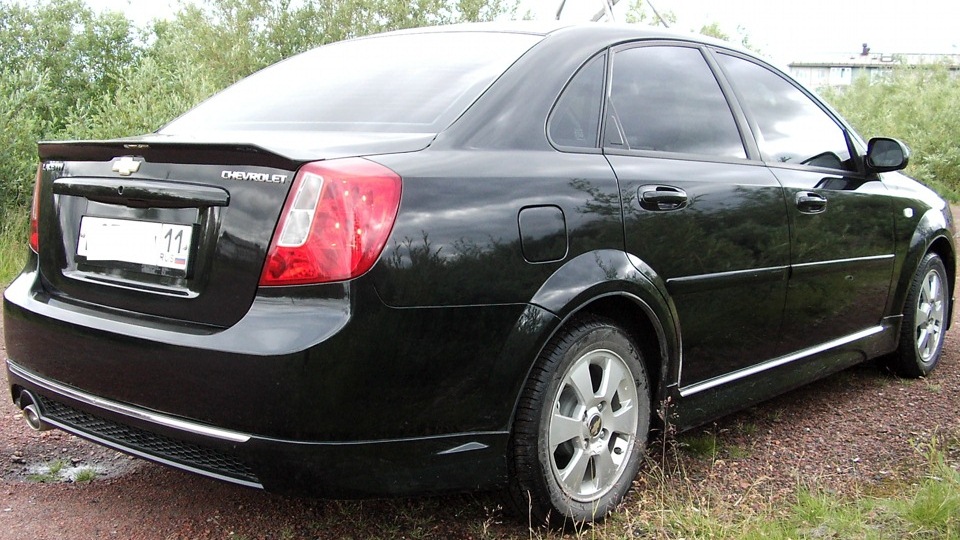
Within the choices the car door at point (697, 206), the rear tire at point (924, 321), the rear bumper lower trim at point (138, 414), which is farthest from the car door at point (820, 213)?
the rear bumper lower trim at point (138, 414)

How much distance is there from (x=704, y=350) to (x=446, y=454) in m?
1.18

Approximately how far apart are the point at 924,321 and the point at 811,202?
4.92 feet

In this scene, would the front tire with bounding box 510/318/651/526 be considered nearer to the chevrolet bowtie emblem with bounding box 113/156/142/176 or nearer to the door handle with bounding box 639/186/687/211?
the door handle with bounding box 639/186/687/211

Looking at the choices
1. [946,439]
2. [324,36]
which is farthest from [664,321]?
[324,36]

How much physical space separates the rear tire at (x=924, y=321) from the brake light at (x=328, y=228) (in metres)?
3.27

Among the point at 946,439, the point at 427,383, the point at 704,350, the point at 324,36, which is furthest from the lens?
the point at 324,36

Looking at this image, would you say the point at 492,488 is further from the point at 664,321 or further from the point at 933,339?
the point at 933,339

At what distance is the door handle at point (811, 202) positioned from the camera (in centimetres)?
353

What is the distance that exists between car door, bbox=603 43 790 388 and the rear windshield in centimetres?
46

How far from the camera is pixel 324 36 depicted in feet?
55.5

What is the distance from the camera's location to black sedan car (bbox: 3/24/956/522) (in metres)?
2.15

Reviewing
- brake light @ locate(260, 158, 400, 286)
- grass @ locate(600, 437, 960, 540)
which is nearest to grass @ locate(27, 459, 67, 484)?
brake light @ locate(260, 158, 400, 286)

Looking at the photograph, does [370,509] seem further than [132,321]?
Yes

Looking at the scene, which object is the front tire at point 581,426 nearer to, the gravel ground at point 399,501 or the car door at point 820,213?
the gravel ground at point 399,501
